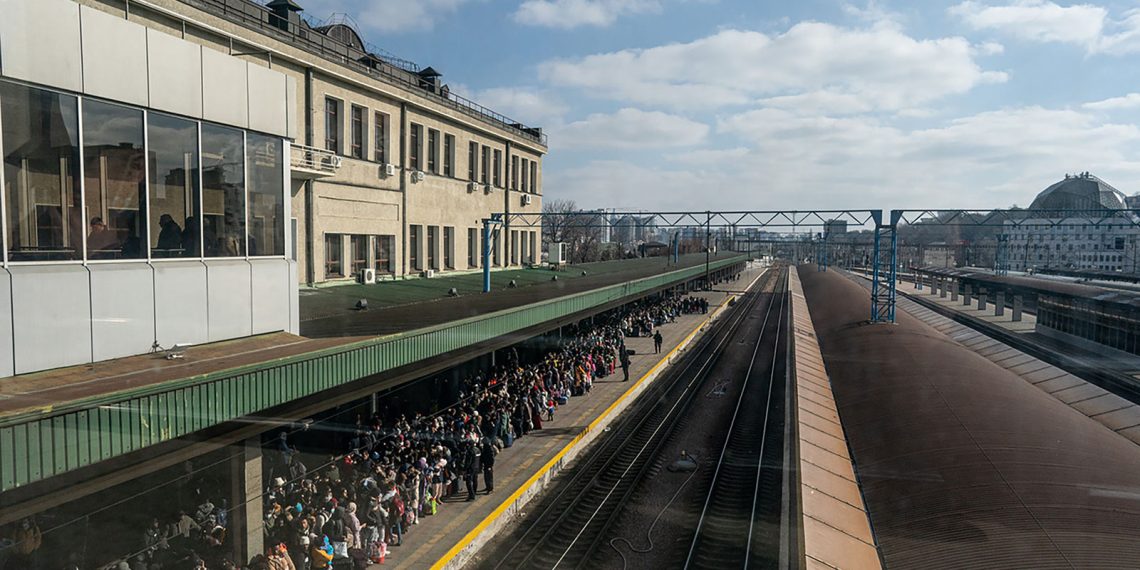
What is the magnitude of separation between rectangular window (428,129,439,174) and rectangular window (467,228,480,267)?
15.7 feet

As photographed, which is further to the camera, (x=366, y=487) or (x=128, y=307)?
(x=366, y=487)

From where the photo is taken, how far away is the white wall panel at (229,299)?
10703 millimetres

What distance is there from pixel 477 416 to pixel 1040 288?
40.8 metres

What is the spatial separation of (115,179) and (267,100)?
133 inches

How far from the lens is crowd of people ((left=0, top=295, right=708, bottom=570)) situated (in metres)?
9.86

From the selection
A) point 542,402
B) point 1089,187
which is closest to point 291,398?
point 542,402

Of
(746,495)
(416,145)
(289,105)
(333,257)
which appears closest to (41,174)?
(289,105)

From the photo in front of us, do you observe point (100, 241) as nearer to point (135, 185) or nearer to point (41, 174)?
point (135, 185)

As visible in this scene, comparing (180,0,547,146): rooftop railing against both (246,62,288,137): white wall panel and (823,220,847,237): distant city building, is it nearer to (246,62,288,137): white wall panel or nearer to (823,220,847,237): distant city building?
(246,62,288,137): white wall panel

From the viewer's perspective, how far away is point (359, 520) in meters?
11.4

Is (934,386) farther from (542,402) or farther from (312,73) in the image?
(312,73)

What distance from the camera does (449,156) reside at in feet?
106

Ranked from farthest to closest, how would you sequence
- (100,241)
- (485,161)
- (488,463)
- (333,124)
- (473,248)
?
(485,161) → (473,248) → (333,124) → (488,463) → (100,241)

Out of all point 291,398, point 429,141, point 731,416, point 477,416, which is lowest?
point 731,416
